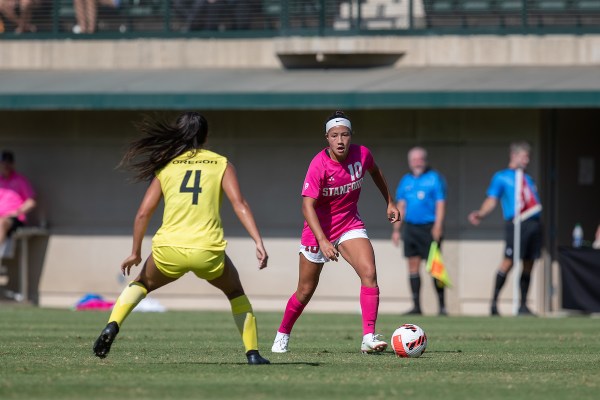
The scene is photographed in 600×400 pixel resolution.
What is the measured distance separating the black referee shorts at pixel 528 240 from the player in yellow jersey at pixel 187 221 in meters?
10.6

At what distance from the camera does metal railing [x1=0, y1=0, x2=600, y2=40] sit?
22.2 m

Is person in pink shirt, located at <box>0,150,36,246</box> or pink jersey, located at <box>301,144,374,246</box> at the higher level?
pink jersey, located at <box>301,144,374,246</box>

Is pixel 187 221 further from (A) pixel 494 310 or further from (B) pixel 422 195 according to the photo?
(A) pixel 494 310

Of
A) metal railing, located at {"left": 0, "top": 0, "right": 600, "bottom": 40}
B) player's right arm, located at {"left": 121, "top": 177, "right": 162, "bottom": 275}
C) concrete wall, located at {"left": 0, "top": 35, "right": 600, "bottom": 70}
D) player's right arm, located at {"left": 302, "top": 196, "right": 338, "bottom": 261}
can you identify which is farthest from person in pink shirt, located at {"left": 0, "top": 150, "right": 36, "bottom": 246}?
player's right arm, located at {"left": 121, "top": 177, "right": 162, "bottom": 275}

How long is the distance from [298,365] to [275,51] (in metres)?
13.3

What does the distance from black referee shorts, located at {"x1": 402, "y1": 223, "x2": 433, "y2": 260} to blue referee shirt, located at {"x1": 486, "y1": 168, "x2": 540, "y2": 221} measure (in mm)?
1143

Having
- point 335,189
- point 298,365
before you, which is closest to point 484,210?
point 335,189

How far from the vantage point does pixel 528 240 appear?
19797mm

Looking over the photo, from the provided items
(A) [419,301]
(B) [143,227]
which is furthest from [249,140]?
(B) [143,227]

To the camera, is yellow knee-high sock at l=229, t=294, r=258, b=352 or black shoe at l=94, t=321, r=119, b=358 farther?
yellow knee-high sock at l=229, t=294, r=258, b=352

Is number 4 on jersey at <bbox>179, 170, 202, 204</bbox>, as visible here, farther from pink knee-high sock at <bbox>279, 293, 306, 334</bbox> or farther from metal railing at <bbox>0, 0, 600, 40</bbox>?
metal railing at <bbox>0, 0, 600, 40</bbox>

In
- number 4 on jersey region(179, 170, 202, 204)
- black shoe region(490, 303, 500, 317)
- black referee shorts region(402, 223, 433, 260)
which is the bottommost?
black shoe region(490, 303, 500, 317)

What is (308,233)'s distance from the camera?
1124 cm

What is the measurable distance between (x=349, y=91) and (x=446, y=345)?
28.4ft
